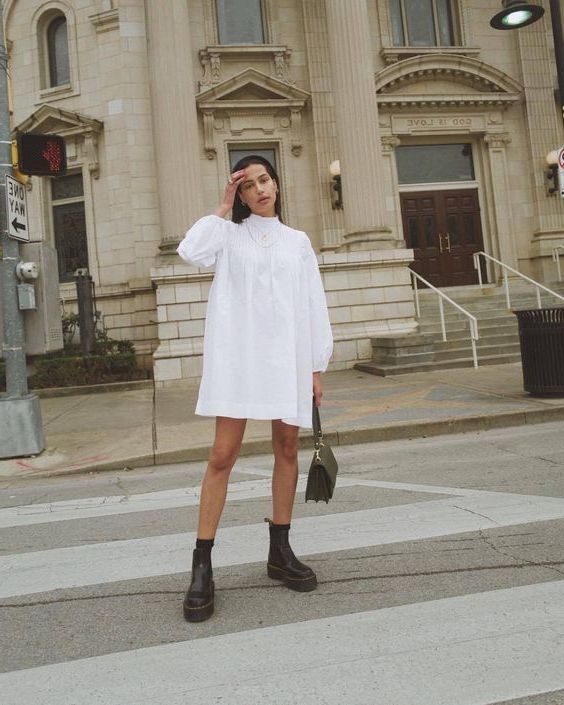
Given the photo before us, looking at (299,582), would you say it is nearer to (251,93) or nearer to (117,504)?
(117,504)

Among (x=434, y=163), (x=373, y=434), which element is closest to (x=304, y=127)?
(x=434, y=163)

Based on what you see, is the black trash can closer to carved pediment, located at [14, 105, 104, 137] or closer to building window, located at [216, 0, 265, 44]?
building window, located at [216, 0, 265, 44]

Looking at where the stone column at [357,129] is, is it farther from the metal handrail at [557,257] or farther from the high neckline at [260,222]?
the high neckline at [260,222]

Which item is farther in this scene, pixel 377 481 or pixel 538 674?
pixel 377 481

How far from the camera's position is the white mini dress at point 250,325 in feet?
9.80

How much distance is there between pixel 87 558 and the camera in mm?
3752

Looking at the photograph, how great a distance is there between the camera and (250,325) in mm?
3010

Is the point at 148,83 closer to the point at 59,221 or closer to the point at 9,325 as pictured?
the point at 59,221

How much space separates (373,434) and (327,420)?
89 centimetres

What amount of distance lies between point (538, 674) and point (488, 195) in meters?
18.5

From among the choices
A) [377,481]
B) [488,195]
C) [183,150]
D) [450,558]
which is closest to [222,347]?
[450,558]

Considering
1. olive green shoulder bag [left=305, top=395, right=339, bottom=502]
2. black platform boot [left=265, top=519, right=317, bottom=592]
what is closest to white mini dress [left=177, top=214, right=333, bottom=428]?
olive green shoulder bag [left=305, top=395, right=339, bottom=502]

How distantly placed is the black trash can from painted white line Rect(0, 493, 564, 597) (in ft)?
15.1

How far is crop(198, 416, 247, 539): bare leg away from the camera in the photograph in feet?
9.87
